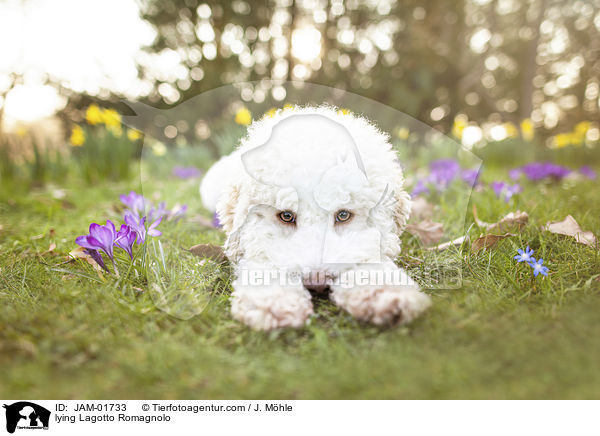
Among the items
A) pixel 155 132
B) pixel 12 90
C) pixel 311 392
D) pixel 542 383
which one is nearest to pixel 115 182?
pixel 12 90

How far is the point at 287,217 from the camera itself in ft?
3.21

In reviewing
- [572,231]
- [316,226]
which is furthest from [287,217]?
[572,231]

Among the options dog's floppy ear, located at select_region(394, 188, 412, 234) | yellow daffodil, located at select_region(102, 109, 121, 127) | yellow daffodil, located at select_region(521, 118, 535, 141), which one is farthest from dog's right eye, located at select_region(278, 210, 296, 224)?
yellow daffodil, located at select_region(521, 118, 535, 141)

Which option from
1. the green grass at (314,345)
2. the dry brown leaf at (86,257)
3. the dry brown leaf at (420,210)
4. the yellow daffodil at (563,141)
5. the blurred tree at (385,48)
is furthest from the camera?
the yellow daffodil at (563,141)

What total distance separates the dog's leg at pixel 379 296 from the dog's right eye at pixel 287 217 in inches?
8.3

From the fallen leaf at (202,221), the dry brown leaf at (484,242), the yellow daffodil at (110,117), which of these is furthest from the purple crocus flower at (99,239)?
the yellow daffodil at (110,117)

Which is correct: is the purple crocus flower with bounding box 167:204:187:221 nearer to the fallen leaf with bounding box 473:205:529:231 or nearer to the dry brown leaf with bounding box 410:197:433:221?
the dry brown leaf with bounding box 410:197:433:221

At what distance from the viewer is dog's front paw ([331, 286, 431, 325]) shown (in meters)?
0.83

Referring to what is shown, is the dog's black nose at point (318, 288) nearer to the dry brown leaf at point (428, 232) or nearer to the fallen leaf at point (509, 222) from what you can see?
the dry brown leaf at point (428, 232)

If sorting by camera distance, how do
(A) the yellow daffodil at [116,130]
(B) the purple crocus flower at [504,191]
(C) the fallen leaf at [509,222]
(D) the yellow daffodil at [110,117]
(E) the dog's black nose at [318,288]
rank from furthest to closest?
(A) the yellow daffodil at [116,130] → (D) the yellow daffodil at [110,117] → (B) the purple crocus flower at [504,191] → (C) the fallen leaf at [509,222] → (E) the dog's black nose at [318,288]

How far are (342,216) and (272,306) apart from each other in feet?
1.02

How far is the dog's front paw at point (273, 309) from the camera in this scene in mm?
860
